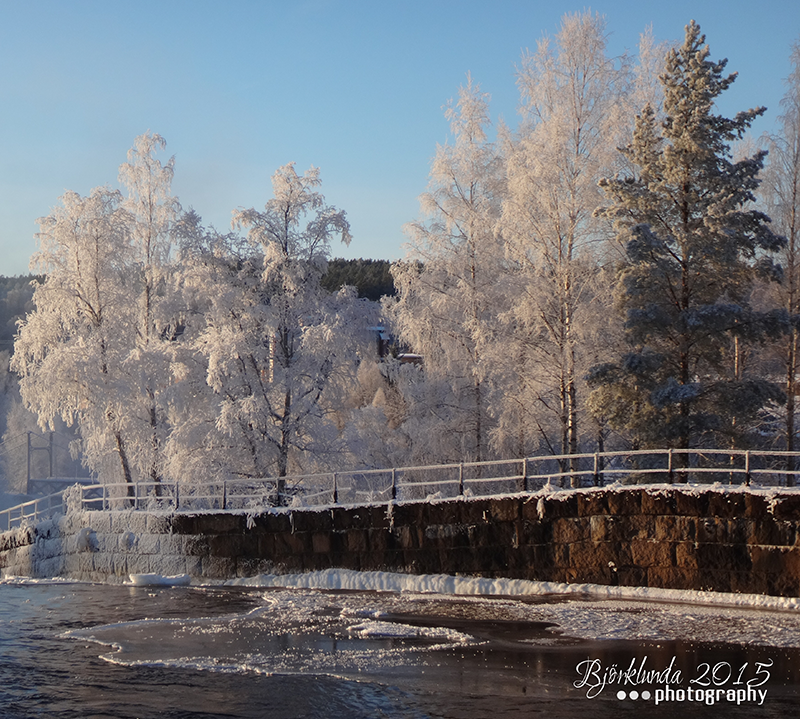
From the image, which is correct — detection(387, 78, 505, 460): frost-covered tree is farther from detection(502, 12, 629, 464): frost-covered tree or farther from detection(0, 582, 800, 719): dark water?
detection(0, 582, 800, 719): dark water

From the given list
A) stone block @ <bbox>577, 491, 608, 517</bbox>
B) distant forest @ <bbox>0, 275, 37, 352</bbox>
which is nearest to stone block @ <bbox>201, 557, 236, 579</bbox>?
stone block @ <bbox>577, 491, 608, 517</bbox>

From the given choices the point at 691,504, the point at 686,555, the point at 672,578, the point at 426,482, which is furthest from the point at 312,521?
the point at 691,504

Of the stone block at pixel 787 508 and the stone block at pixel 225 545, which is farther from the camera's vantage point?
the stone block at pixel 225 545

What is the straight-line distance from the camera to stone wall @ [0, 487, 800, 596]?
1584 centimetres

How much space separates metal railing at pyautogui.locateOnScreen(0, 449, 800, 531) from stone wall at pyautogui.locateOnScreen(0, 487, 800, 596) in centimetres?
50

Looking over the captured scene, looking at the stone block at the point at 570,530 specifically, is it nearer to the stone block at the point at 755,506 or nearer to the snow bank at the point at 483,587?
the snow bank at the point at 483,587

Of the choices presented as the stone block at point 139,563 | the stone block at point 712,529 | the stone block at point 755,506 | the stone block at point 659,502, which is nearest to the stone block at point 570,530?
the stone block at point 659,502

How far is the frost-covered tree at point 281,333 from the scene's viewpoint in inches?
949

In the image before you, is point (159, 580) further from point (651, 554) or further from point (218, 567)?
point (651, 554)

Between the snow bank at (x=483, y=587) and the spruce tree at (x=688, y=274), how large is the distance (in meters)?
3.63

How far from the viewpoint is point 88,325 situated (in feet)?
93.5

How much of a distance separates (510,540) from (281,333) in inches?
382

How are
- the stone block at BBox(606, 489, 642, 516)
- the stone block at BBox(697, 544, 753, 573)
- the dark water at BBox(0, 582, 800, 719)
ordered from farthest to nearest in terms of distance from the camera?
the stone block at BBox(606, 489, 642, 516)
the stone block at BBox(697, 544, 753, 573)
the dark water at BBox(0, 582, 800, 719)

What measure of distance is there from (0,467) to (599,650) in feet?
271
